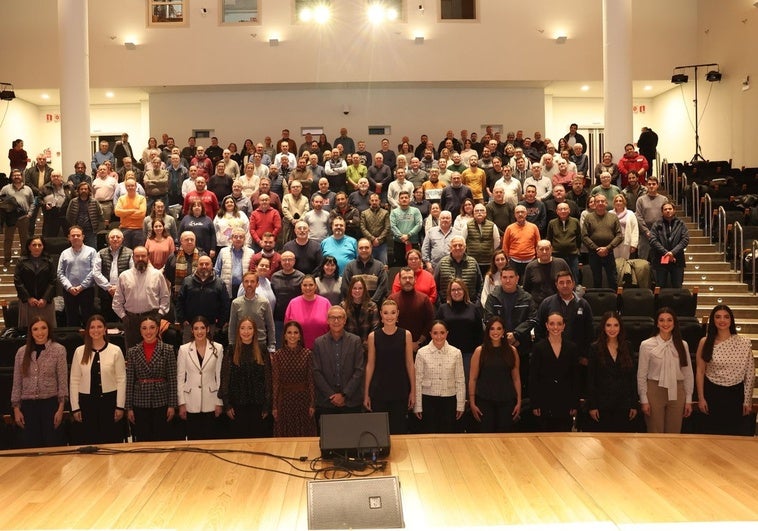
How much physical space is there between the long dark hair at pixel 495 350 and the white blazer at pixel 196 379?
212 centimetres

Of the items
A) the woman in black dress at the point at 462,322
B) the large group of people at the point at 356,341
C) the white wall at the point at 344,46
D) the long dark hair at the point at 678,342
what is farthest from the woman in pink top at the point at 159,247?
the white wall at the point at 344,46

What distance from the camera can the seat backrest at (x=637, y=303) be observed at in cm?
834

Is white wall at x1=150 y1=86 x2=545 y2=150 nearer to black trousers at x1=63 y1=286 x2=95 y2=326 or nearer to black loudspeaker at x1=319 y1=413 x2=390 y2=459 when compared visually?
black trousers at x1=63 y1=286 x2=95 y2=326

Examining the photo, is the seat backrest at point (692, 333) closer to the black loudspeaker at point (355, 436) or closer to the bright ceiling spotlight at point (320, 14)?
the black loudspeaker at point (355, 436)

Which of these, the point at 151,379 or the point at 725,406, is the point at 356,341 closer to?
the point at 151,379

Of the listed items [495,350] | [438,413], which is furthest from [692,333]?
[438,413]

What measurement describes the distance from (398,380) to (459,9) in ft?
43.1

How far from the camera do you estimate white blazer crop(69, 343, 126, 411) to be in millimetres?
6598

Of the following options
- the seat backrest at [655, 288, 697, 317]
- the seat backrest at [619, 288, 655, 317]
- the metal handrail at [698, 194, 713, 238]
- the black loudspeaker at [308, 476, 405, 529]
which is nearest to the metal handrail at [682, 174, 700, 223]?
the metal handrail at [698, 194, 713, 238]

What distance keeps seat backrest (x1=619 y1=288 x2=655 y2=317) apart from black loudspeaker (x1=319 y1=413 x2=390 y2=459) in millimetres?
3801

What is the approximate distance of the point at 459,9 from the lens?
1792 centimetres

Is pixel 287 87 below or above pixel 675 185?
above

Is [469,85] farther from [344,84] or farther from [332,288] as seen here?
[332,288]

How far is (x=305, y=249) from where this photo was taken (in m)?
8.56
